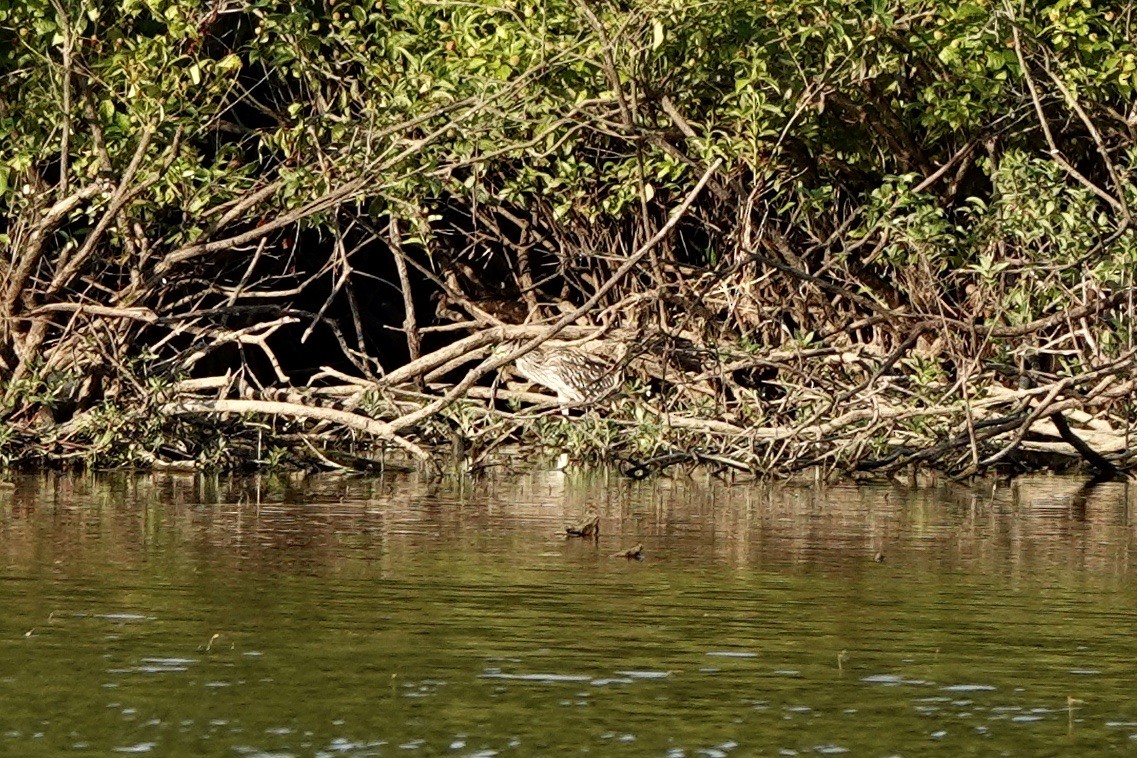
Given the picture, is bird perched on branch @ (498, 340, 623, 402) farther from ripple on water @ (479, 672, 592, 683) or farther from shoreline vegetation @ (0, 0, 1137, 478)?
ripple on water @ (479, 672, 592, 683)

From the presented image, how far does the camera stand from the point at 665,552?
10016mm

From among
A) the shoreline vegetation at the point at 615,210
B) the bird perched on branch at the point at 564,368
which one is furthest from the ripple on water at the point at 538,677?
the bird perched on branch at the point at 564,368

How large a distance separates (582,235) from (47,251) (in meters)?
3.92

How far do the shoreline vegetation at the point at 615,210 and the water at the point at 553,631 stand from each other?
90.1 inches

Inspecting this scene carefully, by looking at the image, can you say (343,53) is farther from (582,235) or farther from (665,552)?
(665,552)

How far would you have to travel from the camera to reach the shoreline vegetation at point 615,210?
14094 mm

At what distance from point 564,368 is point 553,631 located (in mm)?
9370

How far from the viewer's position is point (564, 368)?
55.2 ft

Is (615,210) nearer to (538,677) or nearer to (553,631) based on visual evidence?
(553,631)

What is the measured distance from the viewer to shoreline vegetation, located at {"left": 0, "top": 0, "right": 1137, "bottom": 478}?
1409 centimetres

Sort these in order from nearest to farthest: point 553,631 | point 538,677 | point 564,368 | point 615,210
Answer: point 538,677
point 553,631
point 615,210
point 564,368

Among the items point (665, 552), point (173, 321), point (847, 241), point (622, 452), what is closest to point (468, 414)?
point (622, 452)

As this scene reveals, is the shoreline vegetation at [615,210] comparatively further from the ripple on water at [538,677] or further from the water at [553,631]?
the ripple on water at [538,677]

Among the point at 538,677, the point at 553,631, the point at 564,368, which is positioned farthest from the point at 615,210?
the point at 538,677
